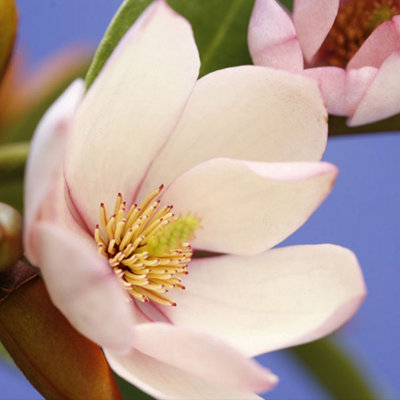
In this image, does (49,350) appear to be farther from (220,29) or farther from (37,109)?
(37,109)

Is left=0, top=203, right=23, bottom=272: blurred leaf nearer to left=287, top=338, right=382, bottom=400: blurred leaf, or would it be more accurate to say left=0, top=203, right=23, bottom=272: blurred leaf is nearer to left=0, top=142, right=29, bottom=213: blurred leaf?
left=0, top=142, right=29, bottom=213: blurred leaf

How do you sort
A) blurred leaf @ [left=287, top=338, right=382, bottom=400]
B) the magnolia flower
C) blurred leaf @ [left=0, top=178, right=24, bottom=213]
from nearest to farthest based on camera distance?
the magnolia flower
blurred leaf @ [left=0, top=178, right=24, bottom=213]
blurred leaf @ [left=287, top=338, right=382, bottom=400]

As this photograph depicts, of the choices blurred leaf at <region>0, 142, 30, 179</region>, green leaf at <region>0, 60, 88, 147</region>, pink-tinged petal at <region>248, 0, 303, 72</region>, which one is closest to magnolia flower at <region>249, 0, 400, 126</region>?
pink-tinged petal at <region>248, 0, 303, 72</region>

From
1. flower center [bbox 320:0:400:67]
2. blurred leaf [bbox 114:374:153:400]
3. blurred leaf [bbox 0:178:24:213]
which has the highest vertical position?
flower center [bbox 320:0:400:67]

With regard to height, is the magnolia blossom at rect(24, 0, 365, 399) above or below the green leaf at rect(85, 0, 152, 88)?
→ below

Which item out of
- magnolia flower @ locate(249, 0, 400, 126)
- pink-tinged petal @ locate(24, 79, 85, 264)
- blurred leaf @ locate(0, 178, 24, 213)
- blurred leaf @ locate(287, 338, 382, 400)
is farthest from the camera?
blurred leaf @ locate(287, 338, 382, 400)

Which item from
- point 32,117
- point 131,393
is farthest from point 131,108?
point 32,117

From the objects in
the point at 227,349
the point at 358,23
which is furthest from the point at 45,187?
the point at 358,23

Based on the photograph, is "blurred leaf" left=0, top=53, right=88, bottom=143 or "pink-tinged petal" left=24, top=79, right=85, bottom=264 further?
"blurred leaf" left=0, top=53, right=88, bottom=143
